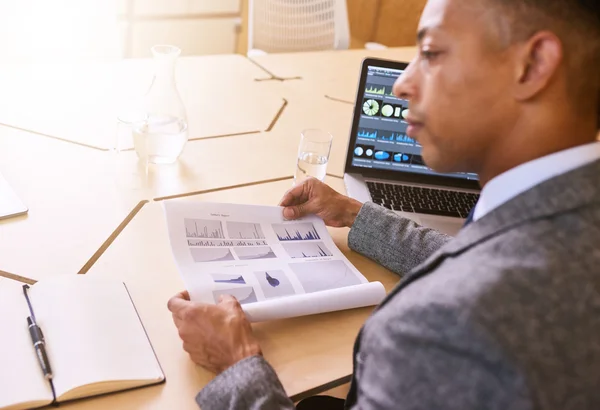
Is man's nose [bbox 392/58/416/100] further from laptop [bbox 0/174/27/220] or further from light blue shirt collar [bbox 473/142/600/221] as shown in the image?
laptop [bbox 0/174/27/220]

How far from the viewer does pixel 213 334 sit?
89 centimetres

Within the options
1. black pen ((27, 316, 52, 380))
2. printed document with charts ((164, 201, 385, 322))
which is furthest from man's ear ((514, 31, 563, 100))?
black pen ((27, 316, 52, 380))

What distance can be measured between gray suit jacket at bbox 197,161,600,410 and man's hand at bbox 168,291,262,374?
242mm

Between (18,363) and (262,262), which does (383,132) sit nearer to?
(262,262)

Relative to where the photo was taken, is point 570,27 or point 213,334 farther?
point 213,334

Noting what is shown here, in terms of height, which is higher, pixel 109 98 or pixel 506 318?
pixel 506 318

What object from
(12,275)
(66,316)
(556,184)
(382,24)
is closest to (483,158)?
(556,184)

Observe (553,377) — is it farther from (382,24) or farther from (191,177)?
(382,24)

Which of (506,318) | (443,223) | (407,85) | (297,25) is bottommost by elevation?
(443,223)

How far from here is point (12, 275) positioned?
3.34ft

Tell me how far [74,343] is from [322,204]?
23.1 inches

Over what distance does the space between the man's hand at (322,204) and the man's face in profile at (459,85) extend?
449mm

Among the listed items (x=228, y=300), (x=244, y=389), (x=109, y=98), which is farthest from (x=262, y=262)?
(x=109, y=98)

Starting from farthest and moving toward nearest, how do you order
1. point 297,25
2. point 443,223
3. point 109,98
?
point 297,25 < point 109,98 < point 443,223
